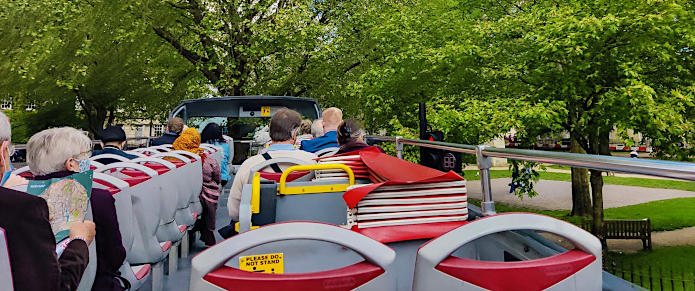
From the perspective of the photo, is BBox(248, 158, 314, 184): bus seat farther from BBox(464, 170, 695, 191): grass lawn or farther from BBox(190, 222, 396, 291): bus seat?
BBox(464, 170, 695, 191): grass lawn

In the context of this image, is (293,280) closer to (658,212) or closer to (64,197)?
(64,197)

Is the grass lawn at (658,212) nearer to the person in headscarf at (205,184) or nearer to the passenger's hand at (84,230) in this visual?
the person in headscarf at (205,184)

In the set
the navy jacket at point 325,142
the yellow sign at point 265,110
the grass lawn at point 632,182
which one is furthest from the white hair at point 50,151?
the grass lawn at point 632,182

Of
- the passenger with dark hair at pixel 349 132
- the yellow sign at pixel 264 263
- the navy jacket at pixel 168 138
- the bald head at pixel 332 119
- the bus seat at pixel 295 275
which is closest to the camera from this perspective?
the bus seat at pixel 295 275

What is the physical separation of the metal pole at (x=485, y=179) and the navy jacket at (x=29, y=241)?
228 cm

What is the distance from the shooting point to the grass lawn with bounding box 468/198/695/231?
57.2 ft

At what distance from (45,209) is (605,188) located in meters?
31.0

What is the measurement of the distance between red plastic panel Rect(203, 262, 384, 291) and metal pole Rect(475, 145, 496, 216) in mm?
2024

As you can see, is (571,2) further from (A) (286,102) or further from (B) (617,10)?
(A) (286,102)

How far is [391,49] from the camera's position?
13.9 meters

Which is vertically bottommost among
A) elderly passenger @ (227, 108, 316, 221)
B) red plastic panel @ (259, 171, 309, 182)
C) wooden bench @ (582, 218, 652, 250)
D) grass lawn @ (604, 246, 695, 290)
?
grass lawn @ (604, 246, 695, 290)

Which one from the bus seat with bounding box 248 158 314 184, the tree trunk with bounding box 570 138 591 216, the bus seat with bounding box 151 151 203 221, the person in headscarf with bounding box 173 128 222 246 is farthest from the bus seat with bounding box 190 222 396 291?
the tree trunk with bounding box 570 138 591 216

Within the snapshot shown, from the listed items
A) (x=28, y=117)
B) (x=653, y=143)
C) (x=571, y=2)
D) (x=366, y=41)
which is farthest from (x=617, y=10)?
(x=28, y=117)

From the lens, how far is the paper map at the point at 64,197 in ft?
5.89
